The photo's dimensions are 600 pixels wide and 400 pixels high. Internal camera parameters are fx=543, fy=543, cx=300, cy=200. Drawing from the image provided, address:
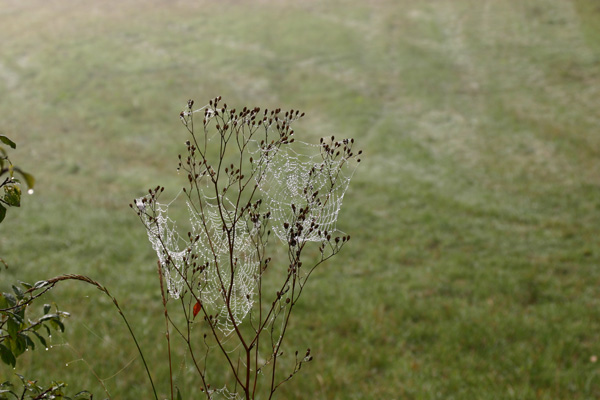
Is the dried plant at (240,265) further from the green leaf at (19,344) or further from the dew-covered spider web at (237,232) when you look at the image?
the green leaf at (19,344)

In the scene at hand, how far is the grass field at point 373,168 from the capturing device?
6.14 meters

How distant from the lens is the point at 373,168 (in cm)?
1335

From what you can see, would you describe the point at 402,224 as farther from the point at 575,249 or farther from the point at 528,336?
Answer: the point at 528,336

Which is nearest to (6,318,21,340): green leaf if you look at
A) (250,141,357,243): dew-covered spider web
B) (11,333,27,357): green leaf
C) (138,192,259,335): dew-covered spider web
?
(11,333,27,357): green leaf

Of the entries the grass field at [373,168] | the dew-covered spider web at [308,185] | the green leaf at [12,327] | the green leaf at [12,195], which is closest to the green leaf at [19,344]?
the green leaf at [12,327]

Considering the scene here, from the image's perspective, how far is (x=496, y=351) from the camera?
6352mm

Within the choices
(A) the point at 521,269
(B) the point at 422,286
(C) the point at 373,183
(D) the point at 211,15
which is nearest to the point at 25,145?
(C) the point at 373,183

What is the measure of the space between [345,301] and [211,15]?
72.4ft

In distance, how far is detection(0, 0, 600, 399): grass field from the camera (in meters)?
6.14

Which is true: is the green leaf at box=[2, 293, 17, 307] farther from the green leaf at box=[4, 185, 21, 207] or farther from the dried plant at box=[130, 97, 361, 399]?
the dried plant at box=[130, 97, 361, 399]

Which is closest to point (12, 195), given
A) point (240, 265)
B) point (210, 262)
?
point (210, 262)

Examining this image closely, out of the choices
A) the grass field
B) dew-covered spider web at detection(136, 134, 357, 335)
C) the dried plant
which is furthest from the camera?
the grass field

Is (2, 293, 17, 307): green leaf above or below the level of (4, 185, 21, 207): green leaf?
below

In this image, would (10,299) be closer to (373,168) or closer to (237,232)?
(237,232)
